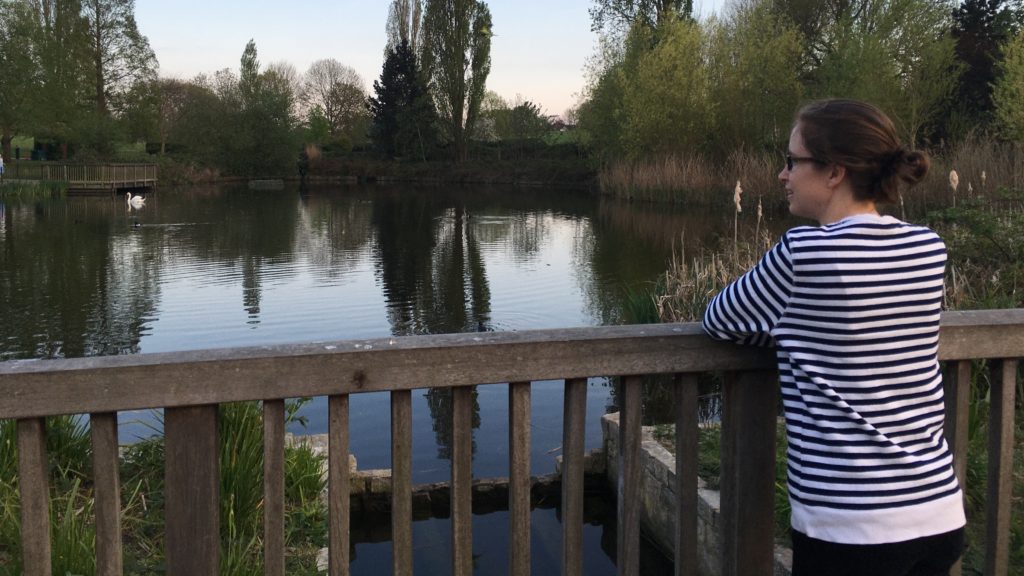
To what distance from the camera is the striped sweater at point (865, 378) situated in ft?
5.68

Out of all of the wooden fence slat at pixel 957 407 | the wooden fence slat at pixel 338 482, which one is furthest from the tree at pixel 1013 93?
the wooden fence slat at pixel 338 482

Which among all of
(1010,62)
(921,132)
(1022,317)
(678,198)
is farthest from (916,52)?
(1022,317)

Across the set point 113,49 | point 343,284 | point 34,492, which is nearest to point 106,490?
point 34,492

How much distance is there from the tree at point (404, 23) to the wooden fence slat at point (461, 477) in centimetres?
5732

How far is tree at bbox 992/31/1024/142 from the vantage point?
2248 centimetres

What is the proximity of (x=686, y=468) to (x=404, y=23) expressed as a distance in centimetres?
5922

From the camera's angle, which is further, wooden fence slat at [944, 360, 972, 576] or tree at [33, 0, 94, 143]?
tree at [33, 0, 94, 143]

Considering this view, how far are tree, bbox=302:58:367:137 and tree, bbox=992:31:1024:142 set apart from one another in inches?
1920

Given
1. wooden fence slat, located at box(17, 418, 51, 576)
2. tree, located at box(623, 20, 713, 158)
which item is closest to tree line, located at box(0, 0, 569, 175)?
tree, located at box(623, 20, 713, 158)

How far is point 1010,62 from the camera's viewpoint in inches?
933

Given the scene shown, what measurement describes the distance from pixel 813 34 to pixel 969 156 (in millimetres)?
26447

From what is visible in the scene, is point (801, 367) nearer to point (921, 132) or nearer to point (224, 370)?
point (224, 370)

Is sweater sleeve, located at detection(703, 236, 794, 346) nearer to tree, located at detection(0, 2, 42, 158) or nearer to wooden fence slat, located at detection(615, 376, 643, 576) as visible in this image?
wooden fence slat, located at detection(615, 376, 643, 576)

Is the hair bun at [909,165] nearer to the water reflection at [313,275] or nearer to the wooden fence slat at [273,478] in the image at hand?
the wooden fence slat at [273,478]
